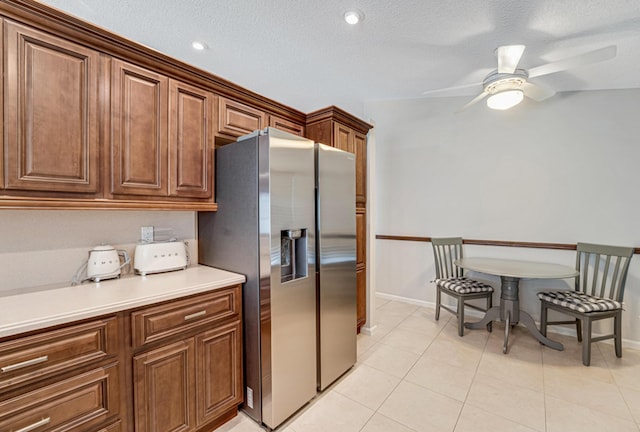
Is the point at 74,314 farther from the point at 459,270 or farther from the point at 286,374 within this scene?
the point at 459,270

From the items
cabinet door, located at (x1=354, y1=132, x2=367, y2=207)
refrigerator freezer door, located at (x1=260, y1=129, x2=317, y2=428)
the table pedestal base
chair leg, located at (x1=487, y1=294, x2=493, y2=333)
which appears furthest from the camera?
chair leg, located at (x1=487, y1=294, x2=493, y2=333)

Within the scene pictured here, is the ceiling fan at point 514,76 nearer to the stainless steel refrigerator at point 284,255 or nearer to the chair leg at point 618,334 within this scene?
the stainless steel refrigerator at point 284,255

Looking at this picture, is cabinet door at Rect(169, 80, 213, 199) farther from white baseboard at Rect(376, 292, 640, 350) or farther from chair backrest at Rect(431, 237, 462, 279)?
chair backrest at Rect(431, 237, 462, 279)

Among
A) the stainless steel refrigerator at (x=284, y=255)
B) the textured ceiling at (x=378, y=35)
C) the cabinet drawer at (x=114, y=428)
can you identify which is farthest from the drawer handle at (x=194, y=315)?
the textured ceiling at (x=378, y=35)

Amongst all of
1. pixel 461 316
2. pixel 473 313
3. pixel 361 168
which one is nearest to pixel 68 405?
pixel 361 168

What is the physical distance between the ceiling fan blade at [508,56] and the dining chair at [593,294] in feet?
6.58

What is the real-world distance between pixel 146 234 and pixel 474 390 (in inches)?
105

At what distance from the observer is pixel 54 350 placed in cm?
112

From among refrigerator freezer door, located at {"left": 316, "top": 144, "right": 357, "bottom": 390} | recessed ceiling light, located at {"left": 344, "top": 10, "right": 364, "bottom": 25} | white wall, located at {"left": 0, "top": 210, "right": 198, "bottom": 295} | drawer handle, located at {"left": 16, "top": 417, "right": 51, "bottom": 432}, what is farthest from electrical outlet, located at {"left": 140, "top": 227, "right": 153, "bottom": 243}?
recessed ceiling light, located at {"left": 344, "top": 10, "right": 364, "bottom": 25}

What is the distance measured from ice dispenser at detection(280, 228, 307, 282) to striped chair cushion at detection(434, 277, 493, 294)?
1960 millimetres

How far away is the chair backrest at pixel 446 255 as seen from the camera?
11.2 ft

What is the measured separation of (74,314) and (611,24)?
342 centimetres

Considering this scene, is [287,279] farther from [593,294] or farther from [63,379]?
[593,294]

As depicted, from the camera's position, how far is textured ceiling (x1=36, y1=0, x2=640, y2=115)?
171 cm
